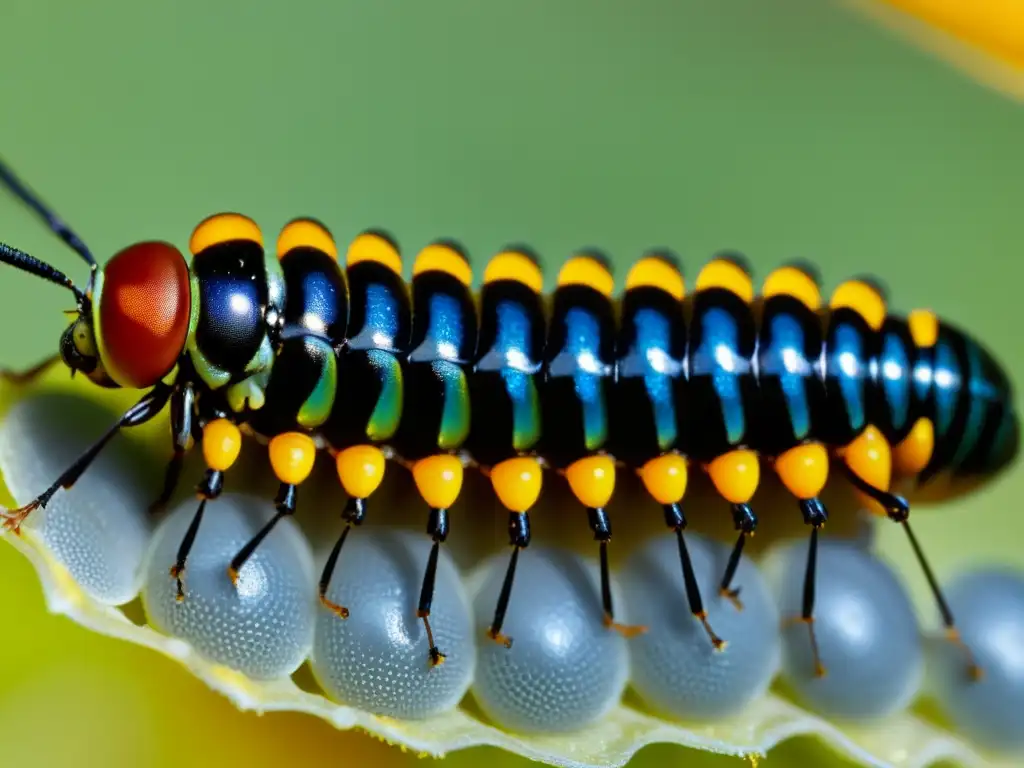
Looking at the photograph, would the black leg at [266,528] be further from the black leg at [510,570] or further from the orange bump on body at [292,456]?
the black leg at [510,570]

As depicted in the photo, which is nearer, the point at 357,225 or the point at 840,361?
the point at 840,361

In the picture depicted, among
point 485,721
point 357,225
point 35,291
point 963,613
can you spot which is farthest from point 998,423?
point 35,291

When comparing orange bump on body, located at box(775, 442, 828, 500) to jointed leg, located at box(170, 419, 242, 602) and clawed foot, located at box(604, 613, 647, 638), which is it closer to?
clawed foot, located at box(604, 613, 647, 638)

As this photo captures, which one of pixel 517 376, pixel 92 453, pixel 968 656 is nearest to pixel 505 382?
pixel 517 376

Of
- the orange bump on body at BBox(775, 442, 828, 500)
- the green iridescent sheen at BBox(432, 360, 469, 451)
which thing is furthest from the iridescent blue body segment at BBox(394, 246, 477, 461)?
the orange bump on body at BBox(775, 442, 828, 500)

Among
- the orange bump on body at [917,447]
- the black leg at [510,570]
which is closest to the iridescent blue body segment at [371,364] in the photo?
the black leg at [510,570]

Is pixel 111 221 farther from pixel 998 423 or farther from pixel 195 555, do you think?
pixel 998 423
